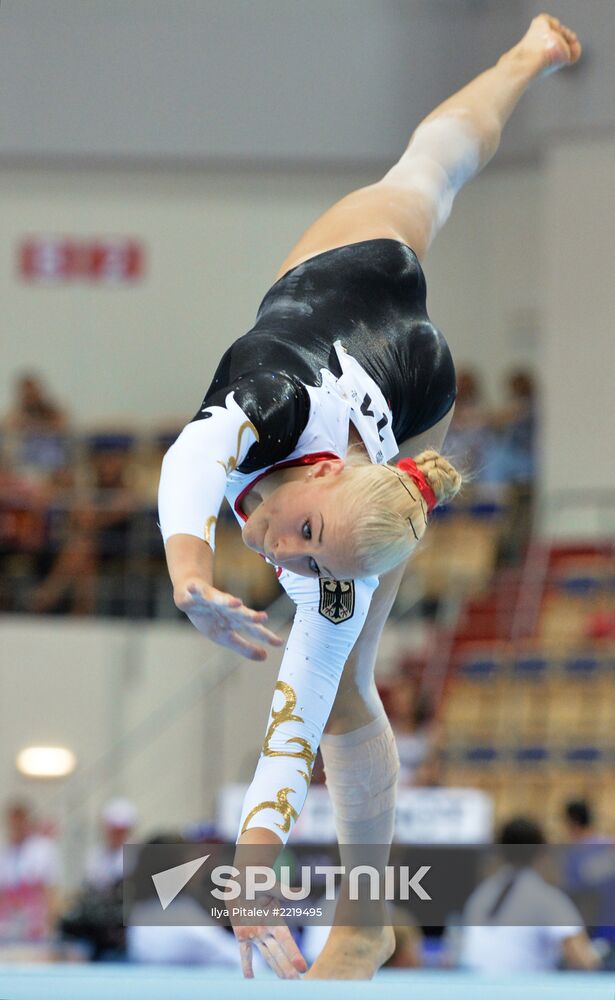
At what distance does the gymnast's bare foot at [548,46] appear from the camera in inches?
121

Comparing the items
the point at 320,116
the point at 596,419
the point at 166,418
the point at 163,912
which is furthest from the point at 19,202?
the point at 163,912

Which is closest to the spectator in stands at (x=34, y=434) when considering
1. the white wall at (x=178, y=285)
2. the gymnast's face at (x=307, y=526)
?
the white wall at (x=178, y=285)

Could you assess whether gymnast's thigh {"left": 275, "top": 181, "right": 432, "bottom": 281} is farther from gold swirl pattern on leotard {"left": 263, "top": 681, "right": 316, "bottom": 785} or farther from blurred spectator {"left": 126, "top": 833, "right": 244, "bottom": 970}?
blurred spectator {"left": 126, "top": 833, "right": 244, "bottom": 970}

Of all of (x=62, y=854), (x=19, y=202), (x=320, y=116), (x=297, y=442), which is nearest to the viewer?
(x=297, y=442)

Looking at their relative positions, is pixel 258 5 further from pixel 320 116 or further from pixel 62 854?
pixel 62 854

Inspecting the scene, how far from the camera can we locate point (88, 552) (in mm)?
8062

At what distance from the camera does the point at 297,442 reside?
2.25 metres

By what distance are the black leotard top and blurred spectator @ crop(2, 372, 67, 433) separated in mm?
6566

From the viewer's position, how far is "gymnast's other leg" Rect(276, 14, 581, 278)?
2.64 metres

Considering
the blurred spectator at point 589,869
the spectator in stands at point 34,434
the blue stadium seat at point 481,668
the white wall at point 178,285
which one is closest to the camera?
the blurred spectator at point 589,869

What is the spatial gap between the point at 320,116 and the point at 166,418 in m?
2.58

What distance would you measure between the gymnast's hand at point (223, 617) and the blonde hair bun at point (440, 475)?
1.38 ft

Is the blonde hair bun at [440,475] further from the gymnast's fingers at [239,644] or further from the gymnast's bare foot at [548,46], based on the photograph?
the gymnast's bare foot at [548,46]

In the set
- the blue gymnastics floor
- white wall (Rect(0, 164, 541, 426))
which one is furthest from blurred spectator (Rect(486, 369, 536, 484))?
the blue gymnastics floor
